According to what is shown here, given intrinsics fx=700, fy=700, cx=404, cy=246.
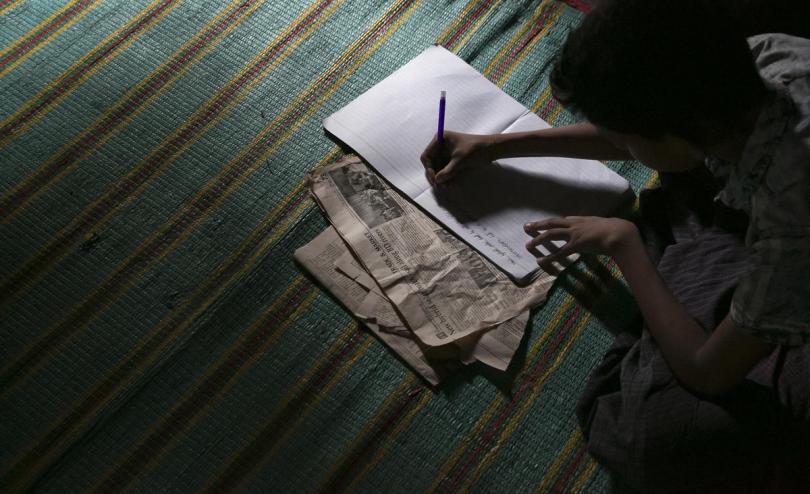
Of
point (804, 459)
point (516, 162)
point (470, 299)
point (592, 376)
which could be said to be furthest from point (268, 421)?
point (804, 459)

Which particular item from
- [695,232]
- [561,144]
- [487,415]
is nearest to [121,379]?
[487,415]

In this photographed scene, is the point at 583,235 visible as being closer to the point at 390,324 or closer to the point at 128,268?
the point at 390,324

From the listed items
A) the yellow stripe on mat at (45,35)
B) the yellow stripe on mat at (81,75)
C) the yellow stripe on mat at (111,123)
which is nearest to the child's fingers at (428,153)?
the yellow stripe on mat at (111,123)

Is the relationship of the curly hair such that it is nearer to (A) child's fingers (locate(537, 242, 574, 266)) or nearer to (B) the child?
(B) the child

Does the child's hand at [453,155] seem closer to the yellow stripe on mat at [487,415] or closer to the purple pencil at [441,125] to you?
the purple pencil at [441,125]

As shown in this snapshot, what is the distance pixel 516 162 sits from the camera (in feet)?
3.53

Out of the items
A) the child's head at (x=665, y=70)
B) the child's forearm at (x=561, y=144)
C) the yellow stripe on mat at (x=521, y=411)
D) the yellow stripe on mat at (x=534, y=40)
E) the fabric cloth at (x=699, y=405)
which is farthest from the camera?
the yellow stripe on mat at (x=534, y=40)

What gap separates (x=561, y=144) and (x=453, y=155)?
16 centimetres

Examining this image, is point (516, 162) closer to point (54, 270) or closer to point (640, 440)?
point (640, 440)

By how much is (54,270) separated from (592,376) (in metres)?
0.76

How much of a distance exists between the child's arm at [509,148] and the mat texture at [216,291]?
16 centimetres

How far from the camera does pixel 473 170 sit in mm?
1059

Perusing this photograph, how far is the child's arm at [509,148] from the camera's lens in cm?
100

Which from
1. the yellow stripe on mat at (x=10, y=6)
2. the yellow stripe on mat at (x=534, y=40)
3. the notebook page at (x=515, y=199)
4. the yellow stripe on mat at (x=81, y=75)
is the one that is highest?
the yellow stripe on mat at (x=10, y=6)
